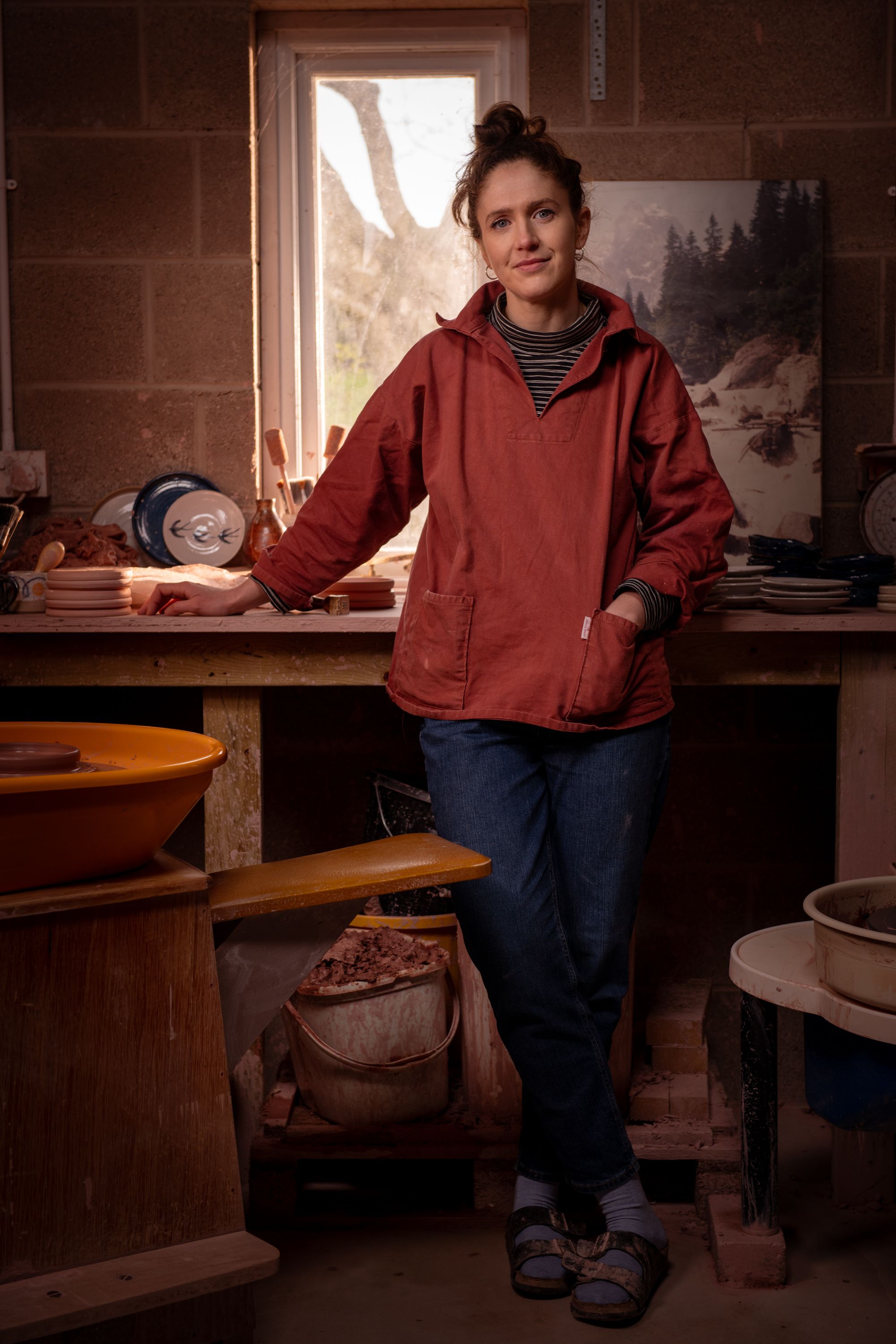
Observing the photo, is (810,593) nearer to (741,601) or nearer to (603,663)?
(741,601)

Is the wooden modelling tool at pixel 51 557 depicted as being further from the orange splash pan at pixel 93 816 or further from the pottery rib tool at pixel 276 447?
the orange splash pan at pixel 93 816

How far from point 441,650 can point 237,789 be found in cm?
75

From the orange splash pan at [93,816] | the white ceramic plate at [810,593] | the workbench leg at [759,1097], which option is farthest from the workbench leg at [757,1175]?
the orange splash pan at [93,816]

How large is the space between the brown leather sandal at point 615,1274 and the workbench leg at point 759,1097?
0.23 meters

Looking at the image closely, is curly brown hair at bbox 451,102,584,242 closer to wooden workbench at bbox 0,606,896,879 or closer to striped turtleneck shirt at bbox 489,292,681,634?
striped turtleneck shirt at bbox 489,292,681,634

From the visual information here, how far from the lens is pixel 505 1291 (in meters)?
2.12

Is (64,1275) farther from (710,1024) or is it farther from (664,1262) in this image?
(710,1024)

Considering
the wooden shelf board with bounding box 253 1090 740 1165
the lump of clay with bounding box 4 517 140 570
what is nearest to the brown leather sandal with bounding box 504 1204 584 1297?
the wooden shelf board with bounding box 253 1090 740 1165

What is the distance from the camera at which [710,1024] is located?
3105mm

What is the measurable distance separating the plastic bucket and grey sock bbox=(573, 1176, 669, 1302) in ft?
1.55

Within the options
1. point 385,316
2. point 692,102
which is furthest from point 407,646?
point 692,102

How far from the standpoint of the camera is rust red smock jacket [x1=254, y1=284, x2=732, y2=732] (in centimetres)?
190

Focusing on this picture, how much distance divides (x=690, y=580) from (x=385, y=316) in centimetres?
152

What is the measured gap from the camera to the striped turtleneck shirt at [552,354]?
1.94 metres
